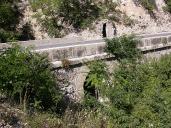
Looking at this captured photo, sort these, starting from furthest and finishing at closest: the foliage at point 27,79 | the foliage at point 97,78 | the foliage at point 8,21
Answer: the foliage at point 8,21
the foliage at point 97,78
the foliage at point 27,79

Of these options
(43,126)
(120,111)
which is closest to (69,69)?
(120,111)

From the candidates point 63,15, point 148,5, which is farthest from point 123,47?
point 148,5

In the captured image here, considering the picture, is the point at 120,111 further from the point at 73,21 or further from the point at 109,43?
the point at 73,21

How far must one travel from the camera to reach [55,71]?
13977 mm

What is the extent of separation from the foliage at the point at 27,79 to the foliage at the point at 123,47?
12.8 feet

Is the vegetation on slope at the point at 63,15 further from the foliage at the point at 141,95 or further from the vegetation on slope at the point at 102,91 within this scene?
the foliage at the point at 141,95

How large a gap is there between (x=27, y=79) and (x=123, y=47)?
588cm

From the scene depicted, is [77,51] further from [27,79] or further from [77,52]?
[27,79]

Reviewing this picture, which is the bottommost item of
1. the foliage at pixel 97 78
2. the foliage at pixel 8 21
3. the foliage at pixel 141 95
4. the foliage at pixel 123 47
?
the foliage at pixel 141 95

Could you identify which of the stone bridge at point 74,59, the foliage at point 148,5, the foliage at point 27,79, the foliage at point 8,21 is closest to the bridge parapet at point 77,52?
the stone bridge at point 74,59

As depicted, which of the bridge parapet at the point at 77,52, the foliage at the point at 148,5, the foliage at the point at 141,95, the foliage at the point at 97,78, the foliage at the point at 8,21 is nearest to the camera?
the foliage at the point at 141,95

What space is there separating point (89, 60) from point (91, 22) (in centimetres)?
1277

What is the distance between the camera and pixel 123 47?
16.9m

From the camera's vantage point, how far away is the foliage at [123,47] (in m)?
16.6
